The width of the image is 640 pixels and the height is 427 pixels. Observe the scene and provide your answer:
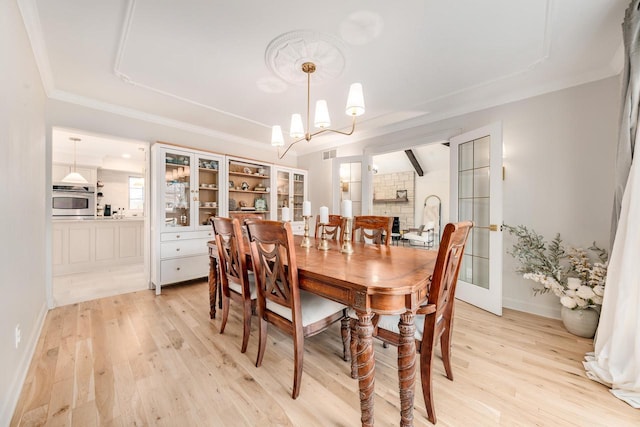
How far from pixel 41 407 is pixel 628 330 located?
3419mm

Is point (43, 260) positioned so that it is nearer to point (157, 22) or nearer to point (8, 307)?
point (8, 307)

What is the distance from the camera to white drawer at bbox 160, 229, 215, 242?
328 cm

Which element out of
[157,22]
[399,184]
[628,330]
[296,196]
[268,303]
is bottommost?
[628,330]

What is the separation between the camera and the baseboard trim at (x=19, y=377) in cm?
121

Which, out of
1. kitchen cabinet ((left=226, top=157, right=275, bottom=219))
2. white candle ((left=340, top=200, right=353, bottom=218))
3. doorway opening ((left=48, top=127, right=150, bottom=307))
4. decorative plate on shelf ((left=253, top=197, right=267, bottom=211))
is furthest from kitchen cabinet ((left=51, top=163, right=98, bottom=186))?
white candle ((left=340, top=200, right=353, bottom=218))

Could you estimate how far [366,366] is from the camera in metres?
1.12

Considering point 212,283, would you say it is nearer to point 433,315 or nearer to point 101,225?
point 433,315

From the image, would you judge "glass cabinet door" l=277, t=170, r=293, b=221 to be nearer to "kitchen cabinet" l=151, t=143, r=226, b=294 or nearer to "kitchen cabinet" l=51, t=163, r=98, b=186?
"kitchen cabinet" l=151, t=143, r=226, b=294

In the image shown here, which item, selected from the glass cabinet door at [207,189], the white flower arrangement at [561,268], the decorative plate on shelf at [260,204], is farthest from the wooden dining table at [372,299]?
the decorative plate on shelf at [260,204]

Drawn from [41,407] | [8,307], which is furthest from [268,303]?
[8,307]

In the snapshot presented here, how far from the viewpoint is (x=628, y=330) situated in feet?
5.02

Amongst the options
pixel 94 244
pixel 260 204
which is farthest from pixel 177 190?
pixel 94 244

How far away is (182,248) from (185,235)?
0.60 feet

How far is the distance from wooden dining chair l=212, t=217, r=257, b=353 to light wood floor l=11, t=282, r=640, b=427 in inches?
12.1
